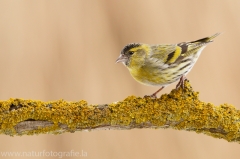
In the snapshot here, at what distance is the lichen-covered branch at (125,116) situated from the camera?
53.9 inches

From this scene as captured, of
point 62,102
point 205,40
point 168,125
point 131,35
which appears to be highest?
point 131,35

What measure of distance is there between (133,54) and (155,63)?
0.33 ft

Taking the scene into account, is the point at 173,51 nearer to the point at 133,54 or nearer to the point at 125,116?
the point at 133,54

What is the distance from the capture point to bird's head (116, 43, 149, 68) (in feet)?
5.05

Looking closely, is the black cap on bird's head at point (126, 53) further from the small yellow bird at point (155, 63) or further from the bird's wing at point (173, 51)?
the bird's wing at point (173, 51)

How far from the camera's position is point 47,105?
1.40 meters

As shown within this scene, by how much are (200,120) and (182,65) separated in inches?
9.7

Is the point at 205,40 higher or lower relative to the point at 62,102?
higher

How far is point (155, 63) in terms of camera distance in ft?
5.13

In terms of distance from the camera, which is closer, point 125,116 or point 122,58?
point 125,116

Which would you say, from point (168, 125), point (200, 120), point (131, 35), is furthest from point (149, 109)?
point (131, 35)

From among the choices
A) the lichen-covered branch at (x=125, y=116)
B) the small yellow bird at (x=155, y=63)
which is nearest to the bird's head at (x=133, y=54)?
the small yellow bird at (x=155, y=63)

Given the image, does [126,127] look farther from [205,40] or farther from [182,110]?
[205,40]

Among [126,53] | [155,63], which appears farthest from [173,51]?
[126,53]
